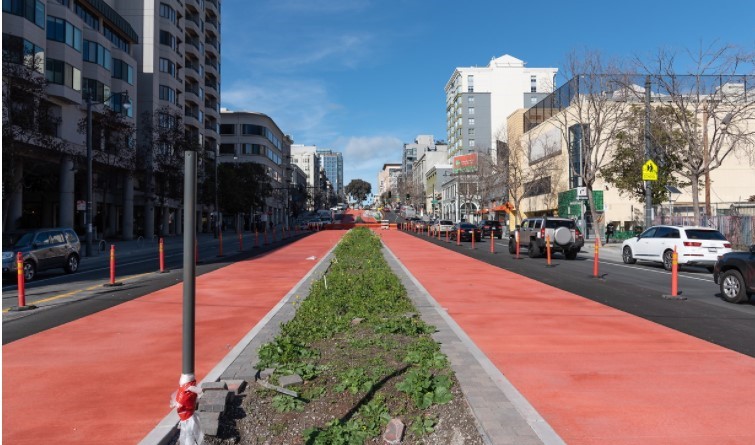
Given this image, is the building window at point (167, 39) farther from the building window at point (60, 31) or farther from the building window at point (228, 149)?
the building window at point (228, 149)

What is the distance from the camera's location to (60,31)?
33.8 meters

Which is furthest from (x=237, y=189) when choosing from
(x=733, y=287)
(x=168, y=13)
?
(x=733, y=287)

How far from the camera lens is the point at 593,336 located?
798 cm

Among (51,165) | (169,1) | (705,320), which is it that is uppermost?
(169,1)

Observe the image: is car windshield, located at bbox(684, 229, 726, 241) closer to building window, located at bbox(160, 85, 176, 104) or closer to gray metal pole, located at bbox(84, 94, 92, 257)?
gray metal pole, located at bbox(84, 94, 92, 257)

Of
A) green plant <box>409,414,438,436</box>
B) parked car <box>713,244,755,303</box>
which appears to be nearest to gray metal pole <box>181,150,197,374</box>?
green plant <box>409,414,438,436</box>

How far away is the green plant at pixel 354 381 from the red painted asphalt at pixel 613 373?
157 cm

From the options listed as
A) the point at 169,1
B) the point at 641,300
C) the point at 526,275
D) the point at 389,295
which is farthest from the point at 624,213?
the point at 169,1

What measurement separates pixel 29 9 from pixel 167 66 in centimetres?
2414

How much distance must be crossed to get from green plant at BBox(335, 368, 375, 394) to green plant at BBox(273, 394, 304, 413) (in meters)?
0.43

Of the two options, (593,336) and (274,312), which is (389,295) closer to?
(274,312)

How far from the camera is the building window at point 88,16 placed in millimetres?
39469

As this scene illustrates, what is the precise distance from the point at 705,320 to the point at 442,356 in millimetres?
6222

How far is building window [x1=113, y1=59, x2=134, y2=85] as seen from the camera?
4334 centimetres
